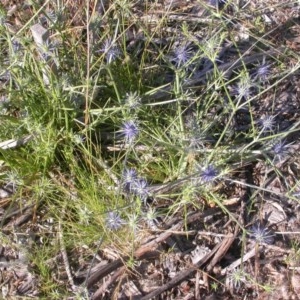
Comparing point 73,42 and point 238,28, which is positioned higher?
point 73,42

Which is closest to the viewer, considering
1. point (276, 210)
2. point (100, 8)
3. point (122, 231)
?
point (122, 231)

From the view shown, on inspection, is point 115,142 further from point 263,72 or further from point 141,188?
point 263,72

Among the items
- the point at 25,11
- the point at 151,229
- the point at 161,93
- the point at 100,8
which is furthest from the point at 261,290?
the point at 25,11

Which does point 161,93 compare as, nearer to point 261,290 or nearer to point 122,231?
point 122,231

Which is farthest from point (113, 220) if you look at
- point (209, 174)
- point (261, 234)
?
point (261, 234)

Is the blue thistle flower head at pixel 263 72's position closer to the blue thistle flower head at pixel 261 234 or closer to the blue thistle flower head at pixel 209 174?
the blue thistle flower head at pixel 209 174

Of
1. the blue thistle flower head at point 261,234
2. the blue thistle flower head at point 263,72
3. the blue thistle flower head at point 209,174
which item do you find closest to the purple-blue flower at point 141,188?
the blue thistle flower head at point 209,174
